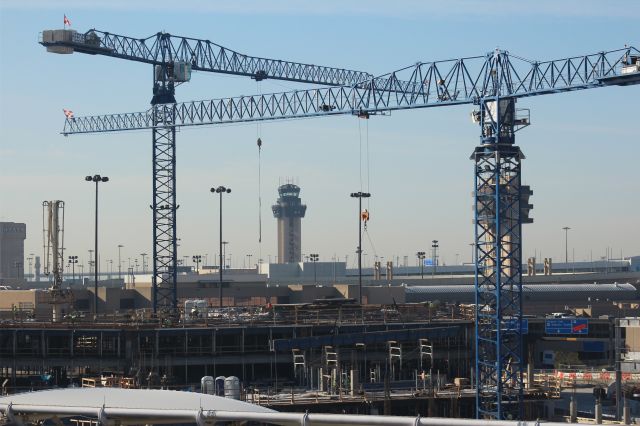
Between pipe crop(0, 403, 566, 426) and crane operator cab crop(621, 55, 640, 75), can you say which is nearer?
pipe crop(0, 403, 566, 426)

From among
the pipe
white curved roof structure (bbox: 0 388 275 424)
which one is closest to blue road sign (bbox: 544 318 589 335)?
white curved roof structure (bbox: 0 388 275 424)

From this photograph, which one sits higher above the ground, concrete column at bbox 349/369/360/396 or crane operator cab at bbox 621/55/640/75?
crane operator cab at bbox 621/55/640/75

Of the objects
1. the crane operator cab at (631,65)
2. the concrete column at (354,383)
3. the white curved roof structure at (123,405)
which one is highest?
the crane operator cab at (631,65)

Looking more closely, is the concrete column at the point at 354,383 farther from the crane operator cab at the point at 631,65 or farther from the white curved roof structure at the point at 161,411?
the white curved roof structure at the point at 161,411

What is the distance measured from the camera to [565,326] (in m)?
108

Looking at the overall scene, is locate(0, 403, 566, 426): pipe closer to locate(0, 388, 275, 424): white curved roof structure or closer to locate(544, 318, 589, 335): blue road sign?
locate(0, 388, 275, 424): white curved roof structure

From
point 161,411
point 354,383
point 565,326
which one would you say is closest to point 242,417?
point 161,411

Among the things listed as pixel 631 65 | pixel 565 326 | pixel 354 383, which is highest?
pixel 631 65

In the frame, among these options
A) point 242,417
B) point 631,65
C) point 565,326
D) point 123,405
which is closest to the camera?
Answer: point 242,417

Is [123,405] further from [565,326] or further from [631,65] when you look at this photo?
[565,326]

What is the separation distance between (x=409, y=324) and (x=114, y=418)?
2455 inches

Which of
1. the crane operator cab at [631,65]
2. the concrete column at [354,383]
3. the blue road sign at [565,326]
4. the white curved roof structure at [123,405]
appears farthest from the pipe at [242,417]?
the blue road sign at [565,326]

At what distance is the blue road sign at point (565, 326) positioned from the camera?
107 metres

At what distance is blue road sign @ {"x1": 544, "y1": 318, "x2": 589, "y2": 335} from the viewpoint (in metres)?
107
